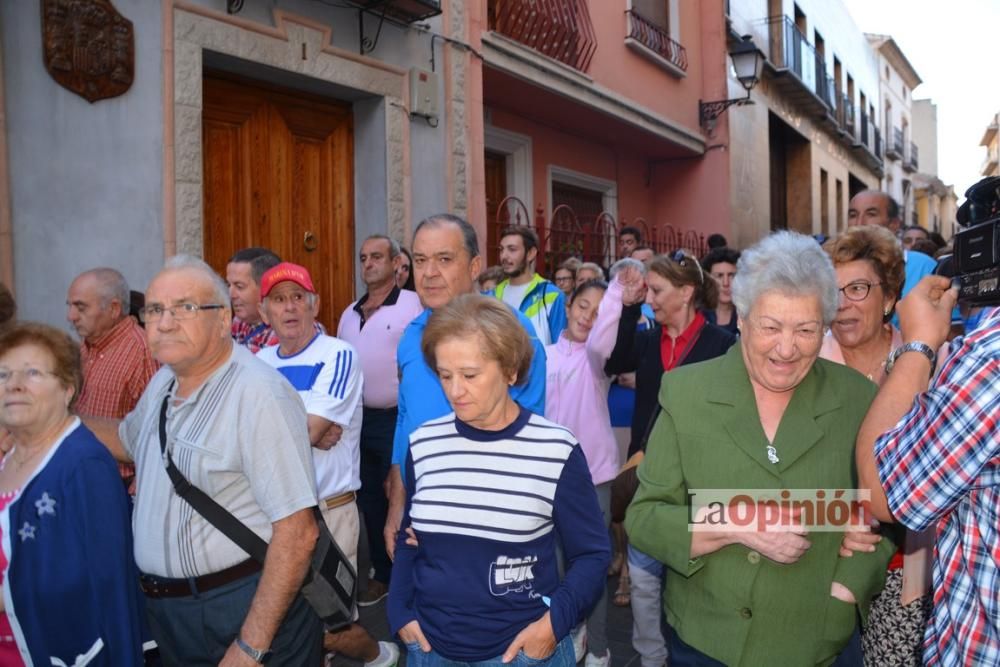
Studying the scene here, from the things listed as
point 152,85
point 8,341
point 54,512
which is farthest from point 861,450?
point 152,85

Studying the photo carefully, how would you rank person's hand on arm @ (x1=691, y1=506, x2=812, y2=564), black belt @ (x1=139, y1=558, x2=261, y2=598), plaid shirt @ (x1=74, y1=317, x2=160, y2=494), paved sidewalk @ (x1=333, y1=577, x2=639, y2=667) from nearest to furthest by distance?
1. person's hand on arm @ (x1=691, y1=506, x2=812, y2=564)
2. black belt @ (x1=139, y1=558, x2=261, y2=598)
3. plaid shirt @ (x1=74, y1=317, x2=160, y2=494)
4. paved sidewalk @ (x1=333, y1=577, x2=639, y2=667)

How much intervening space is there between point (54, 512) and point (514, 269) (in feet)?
13.4

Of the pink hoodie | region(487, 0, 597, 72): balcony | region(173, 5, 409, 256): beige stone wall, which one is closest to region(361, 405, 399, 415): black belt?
the pink hoodie

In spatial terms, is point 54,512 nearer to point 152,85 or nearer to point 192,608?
point 192,608

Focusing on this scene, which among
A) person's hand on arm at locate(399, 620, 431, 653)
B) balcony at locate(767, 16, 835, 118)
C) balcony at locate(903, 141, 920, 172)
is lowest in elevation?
person's hand on arm at locate(399, 620, 431, 653)

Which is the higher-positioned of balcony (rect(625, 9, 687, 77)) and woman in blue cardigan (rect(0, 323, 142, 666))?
balcony (rect(625, 9, 687, 77))

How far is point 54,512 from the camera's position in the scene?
7.88 ft

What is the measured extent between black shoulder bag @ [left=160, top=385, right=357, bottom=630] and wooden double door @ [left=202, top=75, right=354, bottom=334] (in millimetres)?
4048

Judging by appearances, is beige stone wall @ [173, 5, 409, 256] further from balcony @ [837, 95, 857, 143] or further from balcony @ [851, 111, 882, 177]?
balcony @ [851, 111, 882, 177]

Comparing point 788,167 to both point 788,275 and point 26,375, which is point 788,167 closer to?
point 788,275

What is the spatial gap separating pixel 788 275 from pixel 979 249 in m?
0.46

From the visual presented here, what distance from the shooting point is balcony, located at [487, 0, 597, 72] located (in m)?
9.28

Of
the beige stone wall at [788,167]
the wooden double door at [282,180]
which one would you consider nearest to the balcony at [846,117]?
the beige stone wall at [788,167]

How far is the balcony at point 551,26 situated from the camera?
9.28 m
